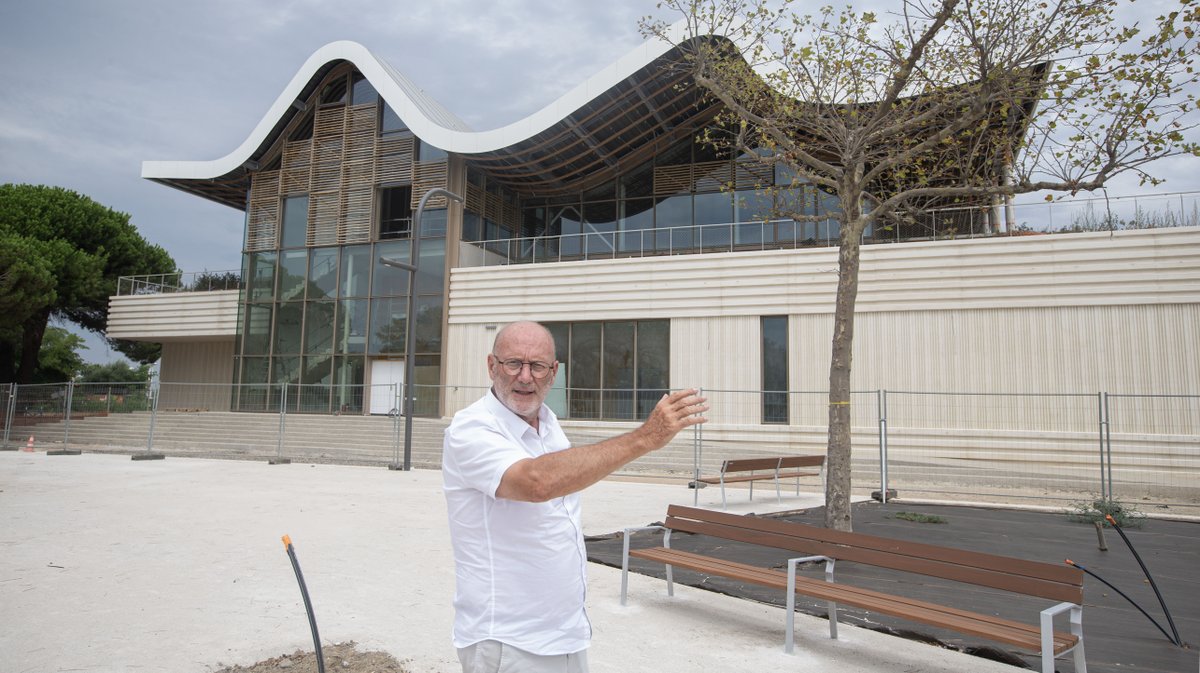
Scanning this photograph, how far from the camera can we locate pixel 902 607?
4.65 meters

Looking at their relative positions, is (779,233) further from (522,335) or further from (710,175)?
(522,335)

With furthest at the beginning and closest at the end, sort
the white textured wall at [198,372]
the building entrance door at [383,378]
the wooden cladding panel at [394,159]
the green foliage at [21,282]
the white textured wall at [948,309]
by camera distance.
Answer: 1. the white textured wall at [198,372]
2. the green foliage at [21,282]
3. the wooden cladding panel at [394,159]
4. the building entrance door at [383,378]
5. the white textured wall at [948,309]

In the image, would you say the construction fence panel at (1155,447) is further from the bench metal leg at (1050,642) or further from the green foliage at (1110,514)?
the bench metal leg at (1050,642)

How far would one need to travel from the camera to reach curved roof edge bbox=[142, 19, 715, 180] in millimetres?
21922

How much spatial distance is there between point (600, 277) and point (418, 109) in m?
8.57

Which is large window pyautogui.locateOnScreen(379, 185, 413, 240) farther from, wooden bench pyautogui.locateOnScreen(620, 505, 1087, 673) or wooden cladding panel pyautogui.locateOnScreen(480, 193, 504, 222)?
wooden bench pyautogui.locateOnScreen(620, 505, 1087, 673)

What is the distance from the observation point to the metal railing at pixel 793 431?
15273 mm

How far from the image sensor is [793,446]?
1905 centimetres

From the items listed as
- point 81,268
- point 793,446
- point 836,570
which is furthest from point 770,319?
point 81,268

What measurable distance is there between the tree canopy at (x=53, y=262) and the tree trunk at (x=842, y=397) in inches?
1188

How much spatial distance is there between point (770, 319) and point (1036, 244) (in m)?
6.57

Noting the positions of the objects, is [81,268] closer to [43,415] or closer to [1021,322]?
[43,415]

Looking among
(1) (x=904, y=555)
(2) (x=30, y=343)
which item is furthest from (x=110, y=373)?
(1) (x=904, y=555)

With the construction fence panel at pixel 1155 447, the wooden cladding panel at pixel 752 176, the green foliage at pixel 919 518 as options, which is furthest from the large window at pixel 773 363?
the green foliage at pixel 919 518
